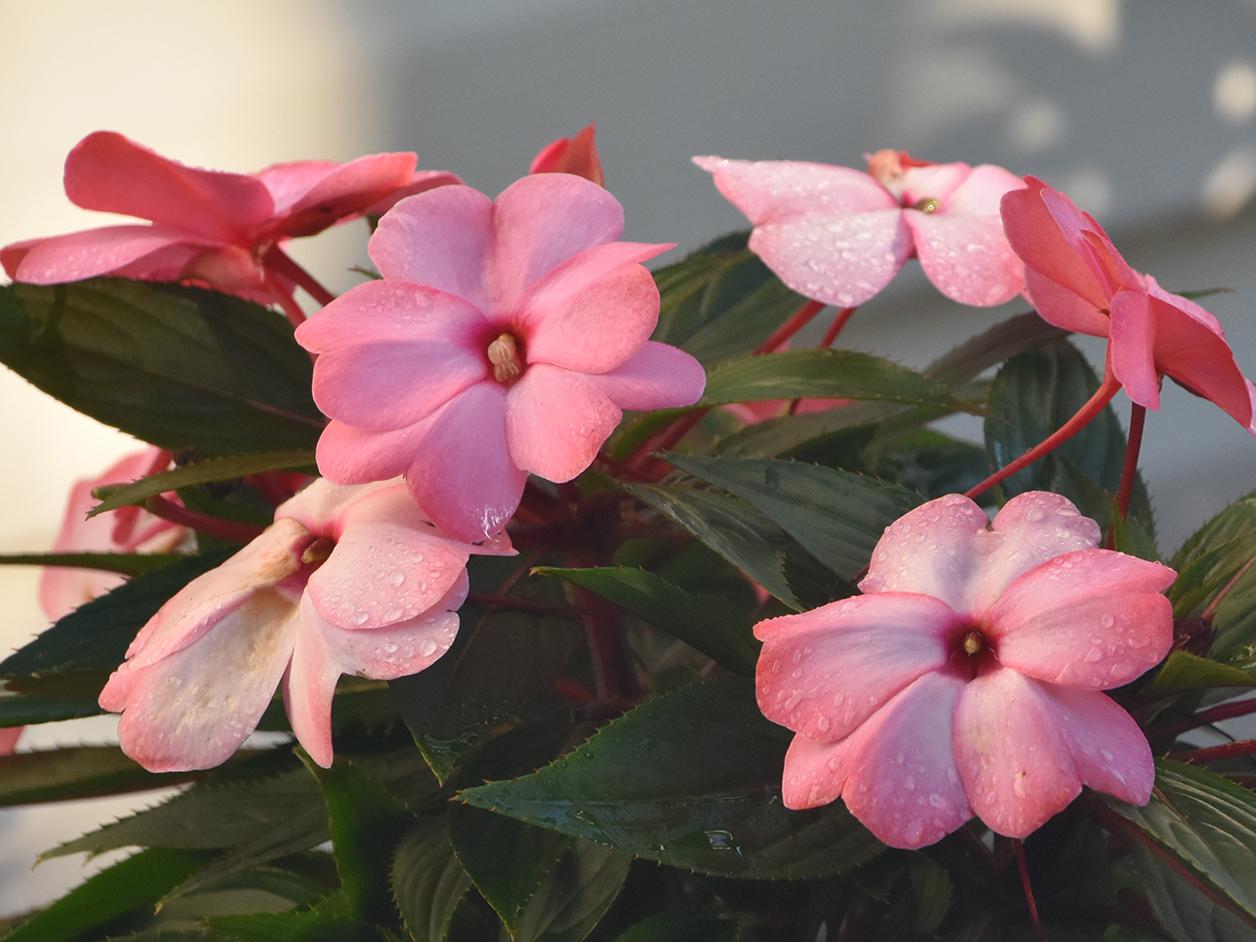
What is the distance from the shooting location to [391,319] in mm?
310

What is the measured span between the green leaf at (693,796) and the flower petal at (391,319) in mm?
113

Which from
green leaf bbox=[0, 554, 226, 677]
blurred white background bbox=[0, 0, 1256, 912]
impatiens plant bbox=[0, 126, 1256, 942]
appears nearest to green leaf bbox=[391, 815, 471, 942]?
impatiens plant bbox=[0, 126, 1256, 942]

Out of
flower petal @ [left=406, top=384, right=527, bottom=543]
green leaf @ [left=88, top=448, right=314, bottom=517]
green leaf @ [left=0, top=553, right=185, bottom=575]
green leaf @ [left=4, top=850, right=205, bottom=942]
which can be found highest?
flower petal @ [left=406, top=384, right=527, bottom=543]

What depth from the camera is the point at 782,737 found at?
0.33 m

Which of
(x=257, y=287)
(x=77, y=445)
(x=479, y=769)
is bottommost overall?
(x=77, y=445)

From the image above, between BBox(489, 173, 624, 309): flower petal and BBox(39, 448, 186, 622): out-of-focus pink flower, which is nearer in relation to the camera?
BBox(489, 173, 624, 309): flower petal

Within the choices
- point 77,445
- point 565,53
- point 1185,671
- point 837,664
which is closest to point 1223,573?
point 1185,671

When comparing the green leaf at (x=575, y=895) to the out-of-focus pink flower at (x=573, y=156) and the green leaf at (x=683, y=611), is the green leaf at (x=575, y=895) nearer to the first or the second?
the green leaf at (x=683, y=611)

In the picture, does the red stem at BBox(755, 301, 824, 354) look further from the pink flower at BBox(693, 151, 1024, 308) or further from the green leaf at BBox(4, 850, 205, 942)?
the green leaf at BBox(4, 850, 205, 942)

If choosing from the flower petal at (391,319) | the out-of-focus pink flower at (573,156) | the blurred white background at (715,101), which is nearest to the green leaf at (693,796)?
the flower petal at (391,319)

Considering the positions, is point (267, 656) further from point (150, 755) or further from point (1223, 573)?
point (1223, 573)

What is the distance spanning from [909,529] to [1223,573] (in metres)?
0.11

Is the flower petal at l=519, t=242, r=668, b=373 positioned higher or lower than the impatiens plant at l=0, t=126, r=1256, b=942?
higher

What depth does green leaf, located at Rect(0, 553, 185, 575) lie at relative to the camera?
1.39ft
